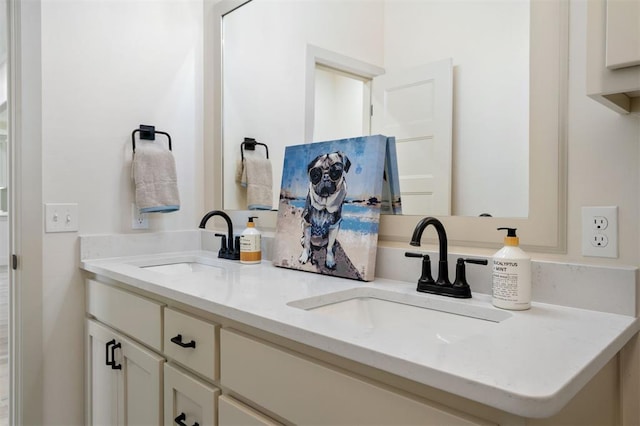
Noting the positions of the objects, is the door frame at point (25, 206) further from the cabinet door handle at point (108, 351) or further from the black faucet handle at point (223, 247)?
the black faucet handle at point (223, 247)

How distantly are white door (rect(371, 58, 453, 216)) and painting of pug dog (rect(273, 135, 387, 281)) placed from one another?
100 mm

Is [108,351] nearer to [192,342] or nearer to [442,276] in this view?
[192,342]

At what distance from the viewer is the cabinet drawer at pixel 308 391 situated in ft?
2.26

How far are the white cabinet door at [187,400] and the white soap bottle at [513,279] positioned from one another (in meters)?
0.72

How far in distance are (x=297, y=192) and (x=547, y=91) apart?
0.84 m

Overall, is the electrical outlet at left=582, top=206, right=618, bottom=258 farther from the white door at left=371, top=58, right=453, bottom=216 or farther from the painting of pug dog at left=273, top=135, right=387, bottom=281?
the painting of pug dog at left=273, top=135, right=387, bottom=281

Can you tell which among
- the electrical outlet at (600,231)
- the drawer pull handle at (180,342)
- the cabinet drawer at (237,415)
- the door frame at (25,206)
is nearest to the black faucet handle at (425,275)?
the electrical outlet at (600,231)

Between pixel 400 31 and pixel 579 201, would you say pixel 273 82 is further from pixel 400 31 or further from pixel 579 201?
pixel 579 201

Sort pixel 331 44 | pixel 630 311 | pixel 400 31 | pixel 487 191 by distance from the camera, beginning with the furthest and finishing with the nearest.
Answer: pixel 331 44
pixel 400 31
pixel 487 191
pixel 630 311

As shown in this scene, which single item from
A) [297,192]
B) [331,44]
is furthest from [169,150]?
[331,44]

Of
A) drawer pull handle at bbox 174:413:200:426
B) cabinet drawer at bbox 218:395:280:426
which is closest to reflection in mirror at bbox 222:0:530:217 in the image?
cabinet drawer at bbox 218:395:280:426

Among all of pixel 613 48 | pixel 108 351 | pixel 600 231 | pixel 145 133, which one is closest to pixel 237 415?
pixel 108 351

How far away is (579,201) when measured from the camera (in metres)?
1.00

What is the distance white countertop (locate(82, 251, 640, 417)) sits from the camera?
0.58 metres
